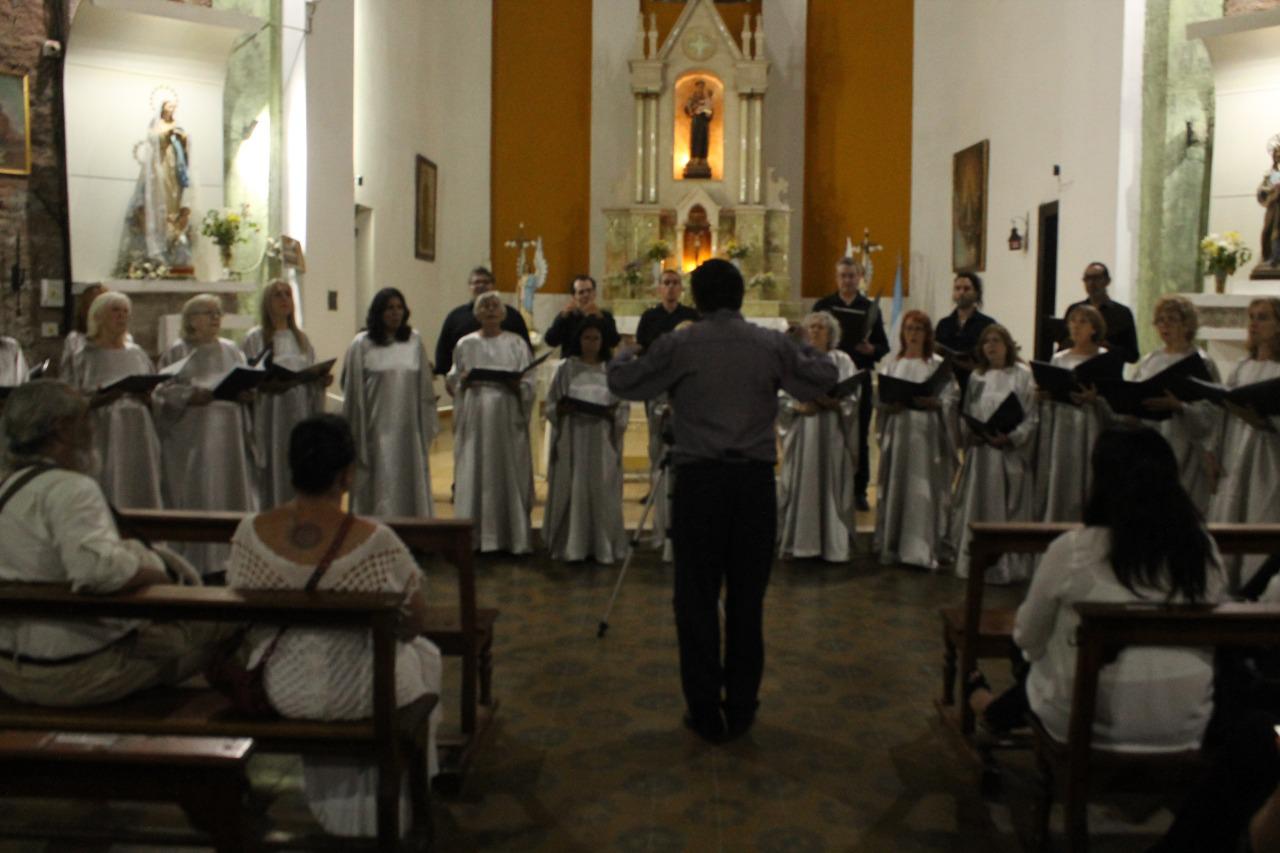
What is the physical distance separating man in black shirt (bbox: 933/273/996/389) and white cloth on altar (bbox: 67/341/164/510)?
4.72 metres

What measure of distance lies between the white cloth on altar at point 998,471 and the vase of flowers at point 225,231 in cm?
522

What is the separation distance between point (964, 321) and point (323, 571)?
6003 millimetres

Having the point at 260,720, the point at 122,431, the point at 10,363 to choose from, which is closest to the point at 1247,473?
the point at 260,720

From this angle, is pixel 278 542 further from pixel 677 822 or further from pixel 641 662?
pixel 641 662

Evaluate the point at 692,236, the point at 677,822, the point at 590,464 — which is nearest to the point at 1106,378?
the point at 590,464

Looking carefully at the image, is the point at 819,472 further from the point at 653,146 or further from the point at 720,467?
the point at 653,146

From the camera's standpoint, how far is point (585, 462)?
289 inches

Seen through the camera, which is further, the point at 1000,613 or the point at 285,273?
the point at 285,273

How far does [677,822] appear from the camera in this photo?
3.68 m

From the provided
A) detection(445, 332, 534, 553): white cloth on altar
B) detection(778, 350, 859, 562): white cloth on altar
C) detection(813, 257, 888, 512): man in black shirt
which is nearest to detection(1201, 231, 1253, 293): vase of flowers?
detection(813, 257, 888, 512): man in black shirt

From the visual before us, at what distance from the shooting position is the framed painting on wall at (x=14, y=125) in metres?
7.60

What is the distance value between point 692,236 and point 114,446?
31.2 feet

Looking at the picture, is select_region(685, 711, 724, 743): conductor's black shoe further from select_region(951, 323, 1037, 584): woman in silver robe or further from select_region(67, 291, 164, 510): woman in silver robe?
select_region(67, 291, 164, 510): woman in silver robe

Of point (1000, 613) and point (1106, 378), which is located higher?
point (1106, 378)
